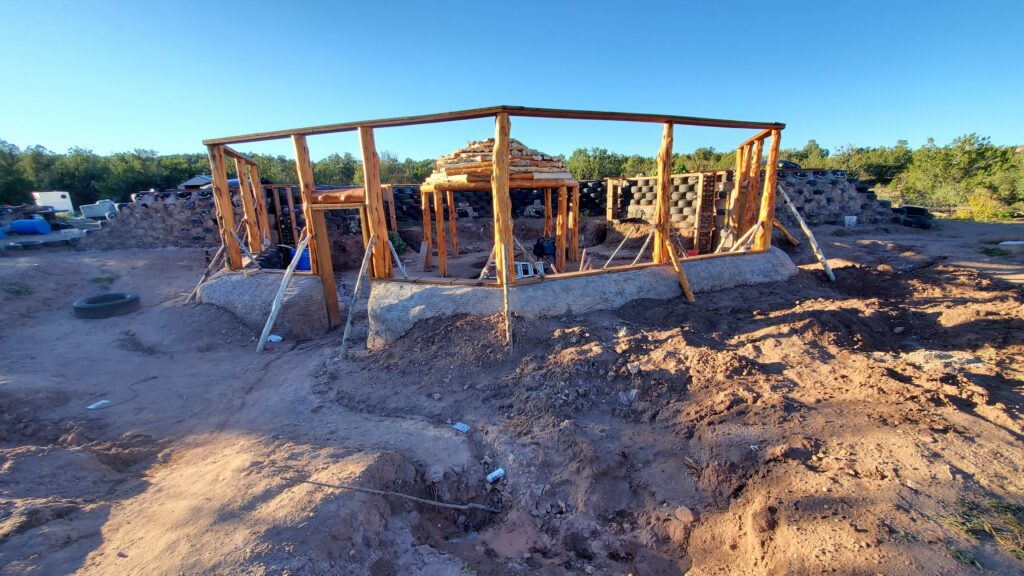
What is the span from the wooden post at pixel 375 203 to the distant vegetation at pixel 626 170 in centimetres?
1598

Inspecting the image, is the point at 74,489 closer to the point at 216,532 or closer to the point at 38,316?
the point at 216,532

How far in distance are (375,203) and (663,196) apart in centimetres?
450

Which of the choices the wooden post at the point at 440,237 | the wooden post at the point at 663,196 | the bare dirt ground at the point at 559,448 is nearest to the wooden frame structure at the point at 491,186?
the wooden post at the point at 663,196

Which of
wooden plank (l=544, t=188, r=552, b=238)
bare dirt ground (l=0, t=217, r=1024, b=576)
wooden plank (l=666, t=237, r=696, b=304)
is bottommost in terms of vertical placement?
bare dirt ground (l=0, t=217, r=1024, b=576)

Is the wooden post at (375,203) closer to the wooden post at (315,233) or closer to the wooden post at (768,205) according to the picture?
the wooden post at (315,233)

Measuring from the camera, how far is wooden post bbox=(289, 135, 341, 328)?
20.3 ft

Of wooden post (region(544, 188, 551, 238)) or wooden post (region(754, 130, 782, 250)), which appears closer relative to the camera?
wooden post (region(754, 130, 782, 250))

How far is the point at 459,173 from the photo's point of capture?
7.22 meters

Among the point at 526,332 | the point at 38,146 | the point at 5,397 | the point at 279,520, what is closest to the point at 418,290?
the point at 526,332

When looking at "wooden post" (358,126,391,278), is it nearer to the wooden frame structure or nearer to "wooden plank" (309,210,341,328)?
the wooden frame structure

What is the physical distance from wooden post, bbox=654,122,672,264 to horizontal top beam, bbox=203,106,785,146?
0.33 metres

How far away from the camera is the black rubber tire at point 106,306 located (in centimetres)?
748

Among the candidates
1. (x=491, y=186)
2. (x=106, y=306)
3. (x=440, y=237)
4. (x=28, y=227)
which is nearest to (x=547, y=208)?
(x=440, y=237)

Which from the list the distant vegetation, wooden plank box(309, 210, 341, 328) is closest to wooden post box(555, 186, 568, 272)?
wooden plank box(309, 210, 341, 328)
